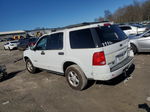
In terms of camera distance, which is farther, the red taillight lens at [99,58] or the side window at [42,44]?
the side window at [42,44]

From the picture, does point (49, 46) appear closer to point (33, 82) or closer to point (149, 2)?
point (33, 82)

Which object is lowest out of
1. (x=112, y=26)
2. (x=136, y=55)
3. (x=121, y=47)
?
(x=136, y=55)

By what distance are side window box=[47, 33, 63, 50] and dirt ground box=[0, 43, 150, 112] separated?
1432mm

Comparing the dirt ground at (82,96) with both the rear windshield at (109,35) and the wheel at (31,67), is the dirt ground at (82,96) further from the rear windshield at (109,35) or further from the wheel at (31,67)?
the rear windshield at (109,35)

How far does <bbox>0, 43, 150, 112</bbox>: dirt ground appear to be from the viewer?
348 cm

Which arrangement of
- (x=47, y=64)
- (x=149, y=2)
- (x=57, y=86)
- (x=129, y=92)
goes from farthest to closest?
(x=149, y=2) < (x=47, y=64) < (x=57, y=86) < (x=129, y=92)

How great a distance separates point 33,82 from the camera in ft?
19.2

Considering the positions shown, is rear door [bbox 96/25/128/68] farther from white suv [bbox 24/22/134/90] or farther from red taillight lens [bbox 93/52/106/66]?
red taillight lens [bbox 93/52/106/66]

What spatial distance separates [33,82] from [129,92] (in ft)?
12.6

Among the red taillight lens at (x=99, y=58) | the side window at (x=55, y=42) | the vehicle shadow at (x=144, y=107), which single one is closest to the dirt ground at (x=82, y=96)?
the vehicle shadow at (x=144, y=107)

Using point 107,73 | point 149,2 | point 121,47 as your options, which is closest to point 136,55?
point 121,47

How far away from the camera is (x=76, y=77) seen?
441 centimetres

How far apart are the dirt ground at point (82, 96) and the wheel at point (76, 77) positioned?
0.64ft

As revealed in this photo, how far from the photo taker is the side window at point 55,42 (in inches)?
184
